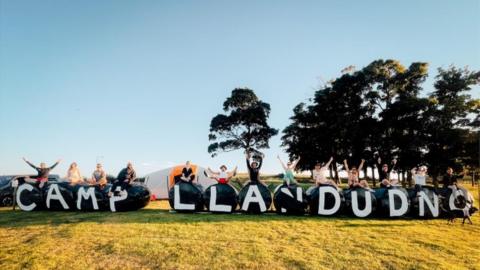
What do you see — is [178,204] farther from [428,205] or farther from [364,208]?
[428,205]

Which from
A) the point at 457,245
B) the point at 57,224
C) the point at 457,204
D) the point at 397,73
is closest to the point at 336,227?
the point at 457,245

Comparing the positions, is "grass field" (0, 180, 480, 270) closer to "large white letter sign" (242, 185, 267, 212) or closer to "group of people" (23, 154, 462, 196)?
"large white letter sign" (242, 185, 267, 212)

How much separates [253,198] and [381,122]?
836 inches

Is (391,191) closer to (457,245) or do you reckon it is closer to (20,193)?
(457,245)

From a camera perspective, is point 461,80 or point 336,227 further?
point 461,80

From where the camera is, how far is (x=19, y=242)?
8141mm

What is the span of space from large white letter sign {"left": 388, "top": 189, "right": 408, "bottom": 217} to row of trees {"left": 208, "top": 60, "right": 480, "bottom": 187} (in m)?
17.1

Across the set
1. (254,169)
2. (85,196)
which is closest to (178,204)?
(254,169)

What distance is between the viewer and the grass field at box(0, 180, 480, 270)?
6719 mm

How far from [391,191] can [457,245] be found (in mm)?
4015

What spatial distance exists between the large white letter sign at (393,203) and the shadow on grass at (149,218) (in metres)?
0.37

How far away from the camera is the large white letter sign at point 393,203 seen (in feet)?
40.1

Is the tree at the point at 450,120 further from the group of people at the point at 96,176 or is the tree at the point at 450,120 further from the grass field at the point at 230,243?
the group of people at the point at 96,176

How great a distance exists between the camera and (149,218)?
11.2m
